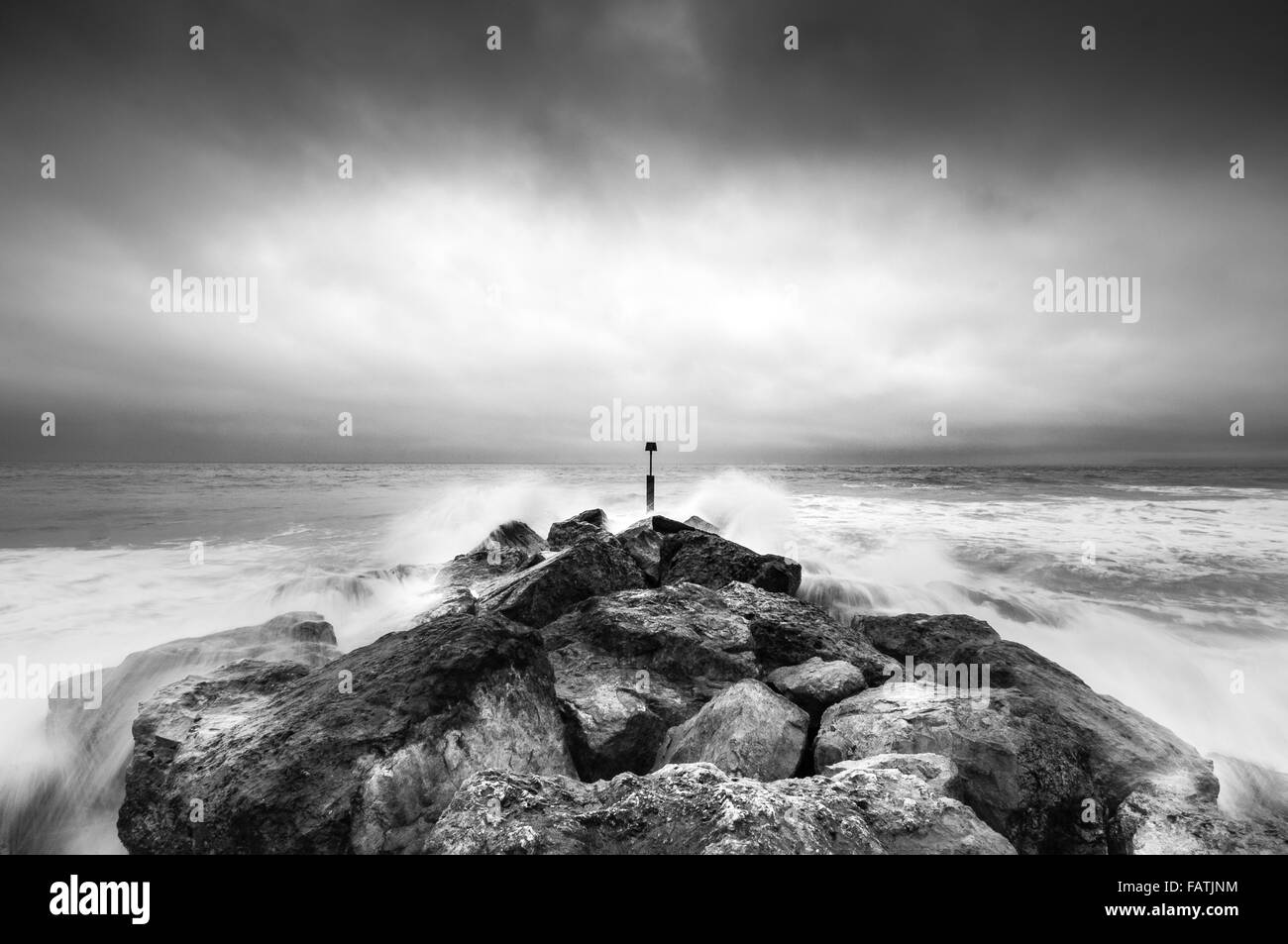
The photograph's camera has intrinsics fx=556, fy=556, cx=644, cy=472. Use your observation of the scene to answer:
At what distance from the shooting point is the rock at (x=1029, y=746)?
153 inches

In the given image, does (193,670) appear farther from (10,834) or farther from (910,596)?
(910,596)

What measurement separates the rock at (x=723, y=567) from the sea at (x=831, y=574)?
3.06 metres

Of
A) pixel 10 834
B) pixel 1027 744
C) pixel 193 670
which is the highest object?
pixel 1027 744

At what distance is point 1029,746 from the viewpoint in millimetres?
4066

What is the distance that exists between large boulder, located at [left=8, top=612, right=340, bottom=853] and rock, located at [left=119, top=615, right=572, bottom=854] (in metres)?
1.24

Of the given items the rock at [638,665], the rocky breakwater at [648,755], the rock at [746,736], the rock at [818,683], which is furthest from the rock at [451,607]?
the rock at [818,683]

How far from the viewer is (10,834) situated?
4.86 m

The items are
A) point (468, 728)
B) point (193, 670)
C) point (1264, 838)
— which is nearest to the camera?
point (1264, 838)

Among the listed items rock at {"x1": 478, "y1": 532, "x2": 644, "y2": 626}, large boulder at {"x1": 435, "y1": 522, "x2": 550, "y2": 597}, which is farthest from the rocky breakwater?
large boulder at {"x1": 435, "y1": 522, "x2": 550, "y2": 597}

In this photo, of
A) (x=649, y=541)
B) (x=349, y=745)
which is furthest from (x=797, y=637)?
(x=349, y=745)

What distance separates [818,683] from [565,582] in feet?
12.9

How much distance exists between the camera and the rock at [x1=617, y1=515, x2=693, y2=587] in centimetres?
1024
